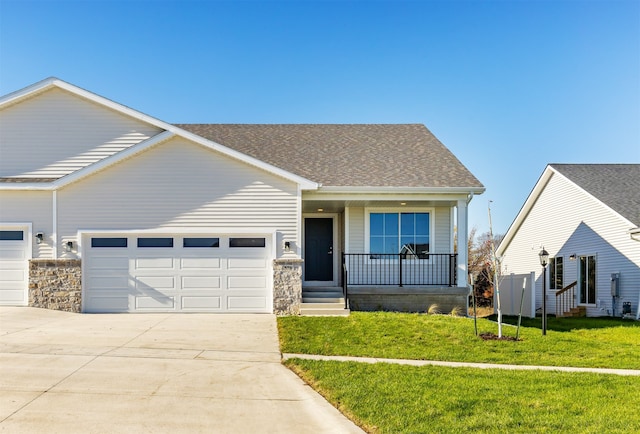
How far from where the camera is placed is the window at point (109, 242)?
541 inches

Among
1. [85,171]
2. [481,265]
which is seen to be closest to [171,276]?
[85,171]

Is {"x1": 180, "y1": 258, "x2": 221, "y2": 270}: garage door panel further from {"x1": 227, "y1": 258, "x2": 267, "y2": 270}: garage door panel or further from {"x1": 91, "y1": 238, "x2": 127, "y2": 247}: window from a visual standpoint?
{"x1": 91, "y1": 238, "x2": 127, "y2": 247}: window

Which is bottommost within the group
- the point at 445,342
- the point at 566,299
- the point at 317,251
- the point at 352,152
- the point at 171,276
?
the point at 566,299

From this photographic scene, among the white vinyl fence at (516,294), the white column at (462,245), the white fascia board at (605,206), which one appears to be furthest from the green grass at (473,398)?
the white fascia board at (605,206)

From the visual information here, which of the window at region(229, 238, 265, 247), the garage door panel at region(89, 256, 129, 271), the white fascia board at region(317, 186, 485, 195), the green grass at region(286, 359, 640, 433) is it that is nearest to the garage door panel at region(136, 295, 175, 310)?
the garage door panel at region(89, 256, 129, 271)

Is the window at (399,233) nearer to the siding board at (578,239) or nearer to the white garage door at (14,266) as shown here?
the siding board at (578,239)

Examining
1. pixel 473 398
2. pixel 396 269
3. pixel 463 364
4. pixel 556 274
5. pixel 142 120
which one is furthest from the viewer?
pixel 556 274

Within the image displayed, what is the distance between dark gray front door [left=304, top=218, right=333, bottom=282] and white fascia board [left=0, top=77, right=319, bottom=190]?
318 cm

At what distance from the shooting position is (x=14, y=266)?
13695mm

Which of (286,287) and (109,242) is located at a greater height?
(109,242)

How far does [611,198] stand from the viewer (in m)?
18.7

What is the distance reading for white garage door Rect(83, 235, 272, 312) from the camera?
13703mm

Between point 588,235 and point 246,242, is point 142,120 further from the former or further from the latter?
point 588,235

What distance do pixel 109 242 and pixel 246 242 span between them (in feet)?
11.3
